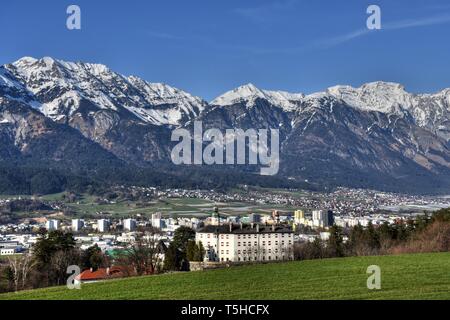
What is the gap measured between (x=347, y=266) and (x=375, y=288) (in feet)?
29.8

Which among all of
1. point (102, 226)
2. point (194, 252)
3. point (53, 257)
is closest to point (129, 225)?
point (102, 226)

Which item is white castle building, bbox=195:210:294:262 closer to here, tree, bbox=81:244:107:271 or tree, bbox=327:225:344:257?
tree, bbox=327:225:344:257

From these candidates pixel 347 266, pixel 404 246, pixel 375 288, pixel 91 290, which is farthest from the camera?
pixel 404 246

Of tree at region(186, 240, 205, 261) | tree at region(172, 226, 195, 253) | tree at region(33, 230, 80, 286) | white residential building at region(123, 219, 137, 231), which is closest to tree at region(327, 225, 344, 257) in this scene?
tree at region(186, 240, 205, 261)

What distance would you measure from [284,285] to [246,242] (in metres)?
57.1

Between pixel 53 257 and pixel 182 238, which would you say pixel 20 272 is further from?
pixel 182 238

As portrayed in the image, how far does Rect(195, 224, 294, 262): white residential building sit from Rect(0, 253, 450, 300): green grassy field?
43617 millimetres

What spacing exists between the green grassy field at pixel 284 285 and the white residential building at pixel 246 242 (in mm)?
43617

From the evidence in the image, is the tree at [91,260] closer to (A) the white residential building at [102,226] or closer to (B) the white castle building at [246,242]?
(B) the white castle building at [246,242]

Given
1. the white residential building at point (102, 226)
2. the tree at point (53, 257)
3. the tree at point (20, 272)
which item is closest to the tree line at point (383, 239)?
the tree at point (53, 257)
